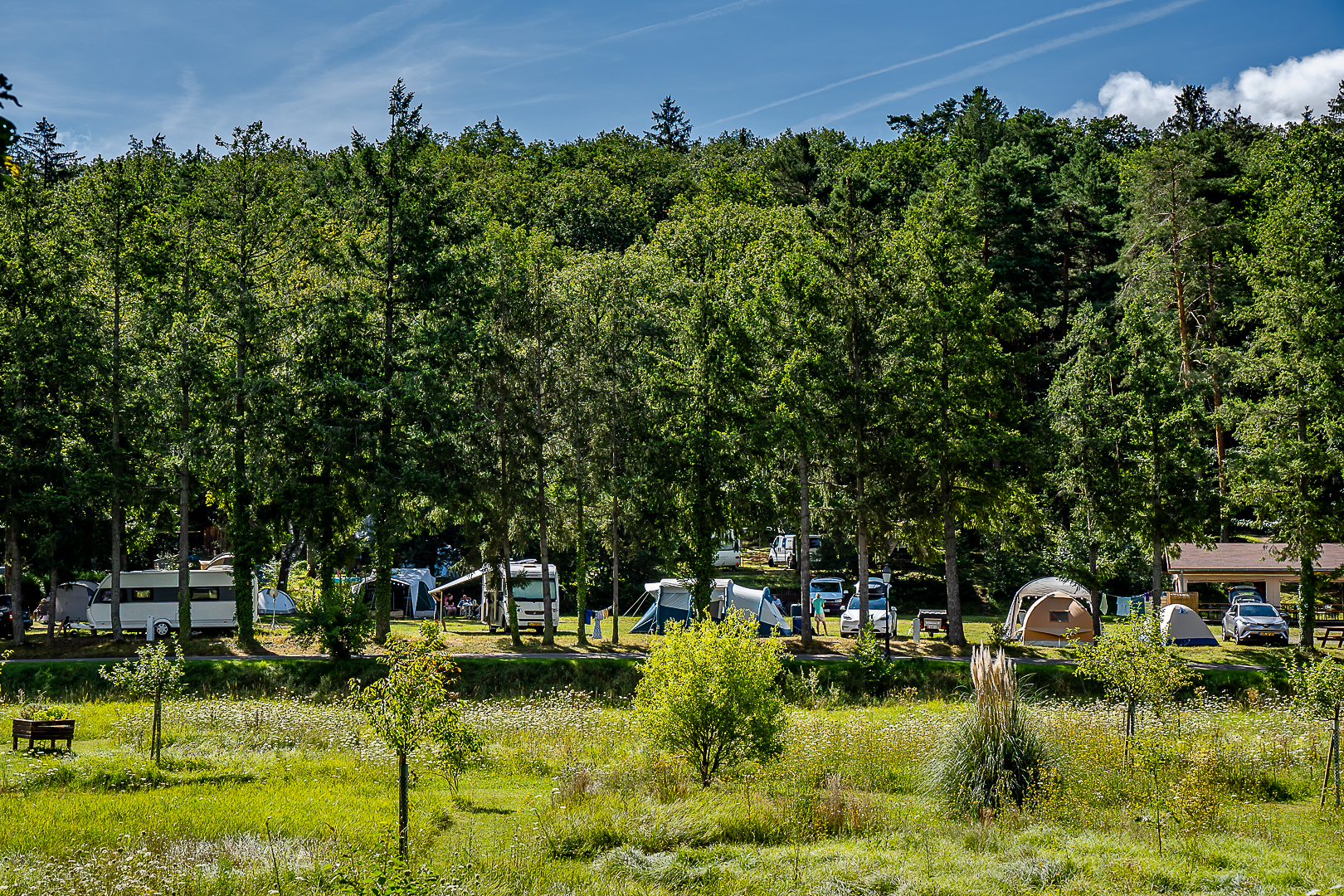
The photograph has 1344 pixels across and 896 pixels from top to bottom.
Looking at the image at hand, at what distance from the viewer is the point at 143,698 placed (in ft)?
82.2

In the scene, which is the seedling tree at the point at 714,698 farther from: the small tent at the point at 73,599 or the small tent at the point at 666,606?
the small tent at the point at 73,599

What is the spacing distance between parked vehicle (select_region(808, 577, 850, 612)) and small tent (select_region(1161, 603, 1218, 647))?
45.9 feet

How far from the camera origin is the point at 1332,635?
34.2 meters

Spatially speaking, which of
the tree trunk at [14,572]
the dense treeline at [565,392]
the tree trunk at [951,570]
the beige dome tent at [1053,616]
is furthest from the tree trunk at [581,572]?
the tree trunk at [14,572]

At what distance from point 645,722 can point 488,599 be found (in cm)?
2297

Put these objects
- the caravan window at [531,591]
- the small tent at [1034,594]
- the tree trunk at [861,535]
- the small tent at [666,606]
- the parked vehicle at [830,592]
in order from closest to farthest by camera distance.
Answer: the tree trunk at [861,535] → the small tent at [1034,594] → the small tent at [666,606] → the caravan window at [531,591] → the parked vehicle at [830,592]

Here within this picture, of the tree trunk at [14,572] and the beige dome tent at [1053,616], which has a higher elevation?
the tree trunk at [14,572]

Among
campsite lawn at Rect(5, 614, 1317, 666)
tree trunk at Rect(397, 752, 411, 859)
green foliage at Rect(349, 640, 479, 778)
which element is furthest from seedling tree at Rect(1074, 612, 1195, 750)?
tree trunk at Rect(397, 752, 411, 859)

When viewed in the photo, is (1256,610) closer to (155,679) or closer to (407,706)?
(407,706)

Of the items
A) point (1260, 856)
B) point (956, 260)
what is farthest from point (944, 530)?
point (1260, 856)

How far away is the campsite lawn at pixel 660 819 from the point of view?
1085cm

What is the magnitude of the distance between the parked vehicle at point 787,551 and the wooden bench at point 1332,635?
69.1ft

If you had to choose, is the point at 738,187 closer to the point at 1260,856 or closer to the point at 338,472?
the point at 338,472

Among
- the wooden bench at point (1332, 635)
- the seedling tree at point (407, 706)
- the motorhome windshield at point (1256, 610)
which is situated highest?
the seedling tree at point (407, 706)
